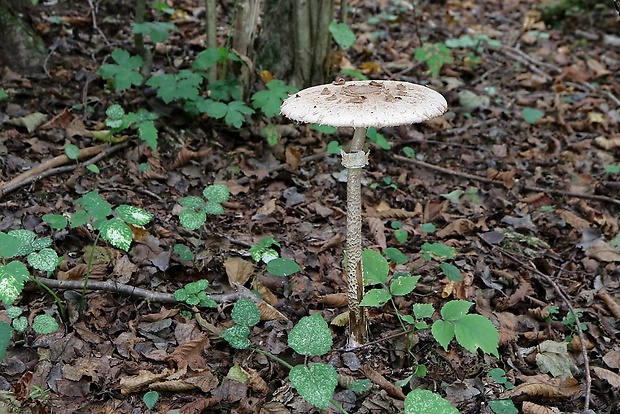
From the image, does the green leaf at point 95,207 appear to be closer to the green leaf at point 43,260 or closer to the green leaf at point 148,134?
the green leaf at point 43,260

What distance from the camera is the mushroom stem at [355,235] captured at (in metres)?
2.51

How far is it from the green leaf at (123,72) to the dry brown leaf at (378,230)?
1.98 meters

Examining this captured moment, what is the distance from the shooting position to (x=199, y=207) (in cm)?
299

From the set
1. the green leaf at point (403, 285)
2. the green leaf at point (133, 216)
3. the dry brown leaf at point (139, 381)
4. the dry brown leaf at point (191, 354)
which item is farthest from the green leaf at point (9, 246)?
the green leaf at point (403, 285)

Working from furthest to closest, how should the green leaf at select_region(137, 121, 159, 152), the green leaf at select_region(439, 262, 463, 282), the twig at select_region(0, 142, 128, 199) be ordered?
the green leaf at select_region(137, 121, 159, 152)
the twig at select_region(0, 142, 128, 199)
the green leaf at select_region(439, 262, 463, 282)

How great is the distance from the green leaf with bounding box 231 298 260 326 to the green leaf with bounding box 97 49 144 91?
83.0 inches

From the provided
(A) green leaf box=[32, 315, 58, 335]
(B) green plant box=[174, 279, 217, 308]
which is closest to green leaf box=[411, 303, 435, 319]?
(B) green plant box=[174, 279, 217, 308]

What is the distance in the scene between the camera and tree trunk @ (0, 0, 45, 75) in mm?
4348

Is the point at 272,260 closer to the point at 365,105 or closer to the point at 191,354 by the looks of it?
the point at 191,354

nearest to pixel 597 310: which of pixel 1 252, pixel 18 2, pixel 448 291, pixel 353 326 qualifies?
pixel 448 291

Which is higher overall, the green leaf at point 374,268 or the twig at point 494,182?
the green leaf at point 374,268

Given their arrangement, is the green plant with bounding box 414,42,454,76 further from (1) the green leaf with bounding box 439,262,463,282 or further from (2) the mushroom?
(2) the mushroom

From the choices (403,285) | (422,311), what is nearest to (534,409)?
(422,311)

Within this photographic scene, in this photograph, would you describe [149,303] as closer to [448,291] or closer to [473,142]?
[448,291]
